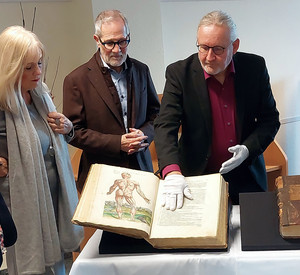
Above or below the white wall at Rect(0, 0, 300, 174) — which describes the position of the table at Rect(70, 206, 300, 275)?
below

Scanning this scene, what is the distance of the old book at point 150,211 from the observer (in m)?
1.29

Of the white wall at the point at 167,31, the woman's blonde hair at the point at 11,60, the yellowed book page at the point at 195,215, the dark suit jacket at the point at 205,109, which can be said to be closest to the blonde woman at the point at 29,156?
the woman's blonde hair at the point at 11,60

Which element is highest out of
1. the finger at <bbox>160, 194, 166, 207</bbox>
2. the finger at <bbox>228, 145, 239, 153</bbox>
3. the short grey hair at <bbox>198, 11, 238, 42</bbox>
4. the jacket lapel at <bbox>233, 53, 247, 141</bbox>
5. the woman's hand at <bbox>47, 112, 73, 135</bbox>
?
the short grey hair at <bbox>198, 11, 238, 42</bbox>

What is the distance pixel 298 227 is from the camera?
1.24 metres

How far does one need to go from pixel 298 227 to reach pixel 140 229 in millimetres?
407

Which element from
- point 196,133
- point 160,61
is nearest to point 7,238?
point 196,133

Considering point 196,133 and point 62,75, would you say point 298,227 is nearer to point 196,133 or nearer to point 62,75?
point 196,133

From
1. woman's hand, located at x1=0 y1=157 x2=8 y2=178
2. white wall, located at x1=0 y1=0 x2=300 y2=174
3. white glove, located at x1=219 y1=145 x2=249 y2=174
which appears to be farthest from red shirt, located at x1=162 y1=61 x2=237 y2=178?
white wall, located at x1=0 y1=0 x2=300 y2=174

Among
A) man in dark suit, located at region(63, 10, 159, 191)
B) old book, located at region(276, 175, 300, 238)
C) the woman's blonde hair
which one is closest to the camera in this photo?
old book, located at region(276, 175, 300, 238)

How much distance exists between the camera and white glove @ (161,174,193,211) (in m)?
1.39

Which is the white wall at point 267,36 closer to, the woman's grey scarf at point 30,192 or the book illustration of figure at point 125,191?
the woman's grey scarf at point 30,192

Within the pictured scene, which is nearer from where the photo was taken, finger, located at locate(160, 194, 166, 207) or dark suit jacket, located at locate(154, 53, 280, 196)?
finger, located at locate(160, 194, 166, 207)

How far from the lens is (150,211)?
1.38 metres

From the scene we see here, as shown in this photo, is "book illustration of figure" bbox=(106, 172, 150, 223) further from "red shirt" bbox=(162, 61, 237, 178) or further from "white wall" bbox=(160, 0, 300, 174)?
"white wall" bbox=(160, 0, 300, 174)
